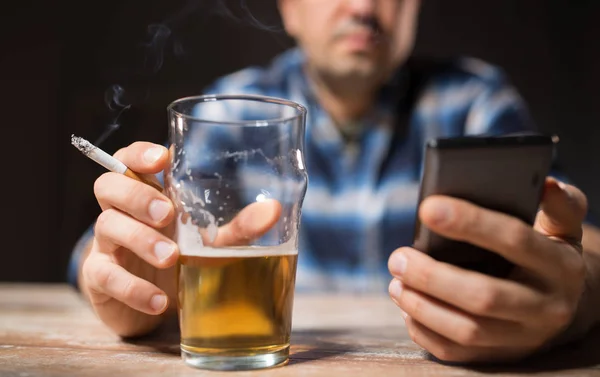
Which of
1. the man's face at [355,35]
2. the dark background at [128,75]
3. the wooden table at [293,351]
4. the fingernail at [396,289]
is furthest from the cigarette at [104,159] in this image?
the dark background at [128,75]

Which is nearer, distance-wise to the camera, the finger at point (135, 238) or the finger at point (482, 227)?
the finger at point (482, 227)

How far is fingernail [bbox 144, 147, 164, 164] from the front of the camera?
28.8 inches

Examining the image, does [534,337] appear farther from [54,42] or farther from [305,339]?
[54,42]

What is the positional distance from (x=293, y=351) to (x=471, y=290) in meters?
0.29

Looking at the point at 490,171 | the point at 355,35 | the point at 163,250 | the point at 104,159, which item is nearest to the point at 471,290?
the point at 490,171

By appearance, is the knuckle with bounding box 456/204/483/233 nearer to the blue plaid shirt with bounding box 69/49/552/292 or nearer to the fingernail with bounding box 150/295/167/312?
the fingernail with bounding box 150/295/167/312

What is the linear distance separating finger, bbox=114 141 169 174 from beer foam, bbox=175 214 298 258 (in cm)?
8

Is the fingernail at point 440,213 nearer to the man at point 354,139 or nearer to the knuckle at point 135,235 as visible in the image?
the man at point 354,139

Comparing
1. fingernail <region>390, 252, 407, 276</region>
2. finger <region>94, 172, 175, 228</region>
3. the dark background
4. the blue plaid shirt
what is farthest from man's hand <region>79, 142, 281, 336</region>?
the dark background

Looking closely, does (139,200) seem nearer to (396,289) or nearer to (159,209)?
(159,209)

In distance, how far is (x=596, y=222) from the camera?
152cm

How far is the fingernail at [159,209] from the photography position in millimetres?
709

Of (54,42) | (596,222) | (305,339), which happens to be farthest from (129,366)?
(54,42)

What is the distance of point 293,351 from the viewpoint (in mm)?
801
